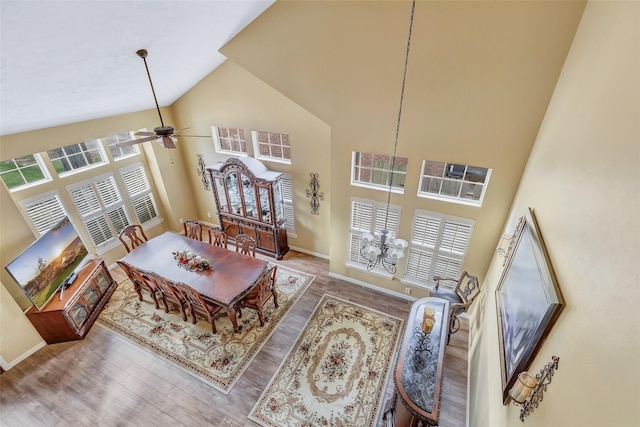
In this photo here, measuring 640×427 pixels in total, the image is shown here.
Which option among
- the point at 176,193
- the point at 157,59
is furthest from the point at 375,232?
the point at 176,193

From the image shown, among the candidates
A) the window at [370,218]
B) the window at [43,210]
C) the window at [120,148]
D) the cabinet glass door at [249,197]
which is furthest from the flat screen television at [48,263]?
the window at [370,218]

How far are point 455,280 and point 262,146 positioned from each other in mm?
4732

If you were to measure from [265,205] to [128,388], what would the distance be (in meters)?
3.89

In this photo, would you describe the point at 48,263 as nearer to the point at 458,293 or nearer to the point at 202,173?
the point at 202,173

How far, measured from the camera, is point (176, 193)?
25.0ft

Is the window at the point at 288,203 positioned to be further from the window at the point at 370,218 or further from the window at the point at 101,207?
the window at the point at 101,207

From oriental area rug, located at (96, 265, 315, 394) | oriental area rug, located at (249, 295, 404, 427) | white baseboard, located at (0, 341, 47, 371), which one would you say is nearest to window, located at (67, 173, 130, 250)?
oriental area rug, located at (96, 265, 315, 394)

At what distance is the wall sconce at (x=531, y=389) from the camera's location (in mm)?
1940

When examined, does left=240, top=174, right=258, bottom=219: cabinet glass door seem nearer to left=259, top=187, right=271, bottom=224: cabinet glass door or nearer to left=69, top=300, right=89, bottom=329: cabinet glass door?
left=259, top=187, right=271, bottom=224: cabinet glass door

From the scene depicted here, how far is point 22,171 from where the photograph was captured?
16.6ft

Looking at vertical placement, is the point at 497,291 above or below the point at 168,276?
Answer: above

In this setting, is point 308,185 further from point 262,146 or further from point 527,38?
point 527,38

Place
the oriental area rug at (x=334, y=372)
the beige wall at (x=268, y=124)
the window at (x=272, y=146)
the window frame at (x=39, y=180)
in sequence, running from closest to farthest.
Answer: the oriental area rug at (x=334, y=372), the window frame at (x=39, y=180), the beige wall at (x=268, y=124), the window at (x=272, y=146)

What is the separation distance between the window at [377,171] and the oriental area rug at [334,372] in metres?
2.41
